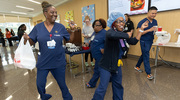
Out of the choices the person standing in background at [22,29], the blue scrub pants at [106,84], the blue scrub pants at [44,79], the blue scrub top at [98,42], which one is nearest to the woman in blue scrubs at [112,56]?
the blue scrub pants at [106,84]

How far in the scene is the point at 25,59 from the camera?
1.60m

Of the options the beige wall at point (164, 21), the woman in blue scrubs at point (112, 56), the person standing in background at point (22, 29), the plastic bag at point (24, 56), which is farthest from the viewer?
the person standing in background at point (22, 29)

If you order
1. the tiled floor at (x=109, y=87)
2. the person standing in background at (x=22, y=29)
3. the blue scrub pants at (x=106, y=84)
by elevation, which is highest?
the person standing in background at (x=22, y=29)

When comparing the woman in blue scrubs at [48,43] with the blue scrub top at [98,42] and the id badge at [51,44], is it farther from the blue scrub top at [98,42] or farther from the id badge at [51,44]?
the blue scrub top at [98,42]

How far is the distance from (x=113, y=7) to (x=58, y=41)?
370 centimetres

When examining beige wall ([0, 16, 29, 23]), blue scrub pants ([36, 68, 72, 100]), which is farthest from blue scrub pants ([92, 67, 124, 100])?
beige wall ([0, 16, 29, 23])

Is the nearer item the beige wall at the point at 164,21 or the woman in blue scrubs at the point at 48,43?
the woman in blue scrubs at the point at 48,43

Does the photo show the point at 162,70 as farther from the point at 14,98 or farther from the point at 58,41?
the point at 14,98

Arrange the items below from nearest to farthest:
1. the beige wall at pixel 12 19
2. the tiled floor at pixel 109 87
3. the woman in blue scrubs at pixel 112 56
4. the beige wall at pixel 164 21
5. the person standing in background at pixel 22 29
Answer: the woman in blue scrubs at pixel 112 56 → the tiled floor at pixel 109 87 → the beige wall at pixel 164 21 → the person standing in background at pixel 22 29 → the beige wall at pixel 12 19

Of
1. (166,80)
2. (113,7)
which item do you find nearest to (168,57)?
(166,80)

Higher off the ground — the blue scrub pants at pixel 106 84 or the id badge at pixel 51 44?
the id badge at pixel 51 44

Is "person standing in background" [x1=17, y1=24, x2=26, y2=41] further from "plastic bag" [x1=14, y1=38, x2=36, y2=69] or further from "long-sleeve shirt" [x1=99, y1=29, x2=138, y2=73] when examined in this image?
"long-sleeve shirt" [x1=99, y1=29, x2=138, y2=73]

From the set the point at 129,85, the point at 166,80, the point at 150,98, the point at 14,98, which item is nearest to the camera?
the point at 150,98

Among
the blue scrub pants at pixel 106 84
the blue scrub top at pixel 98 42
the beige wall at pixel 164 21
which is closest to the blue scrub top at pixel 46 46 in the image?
the blue scrub pants at pixel 106 84
